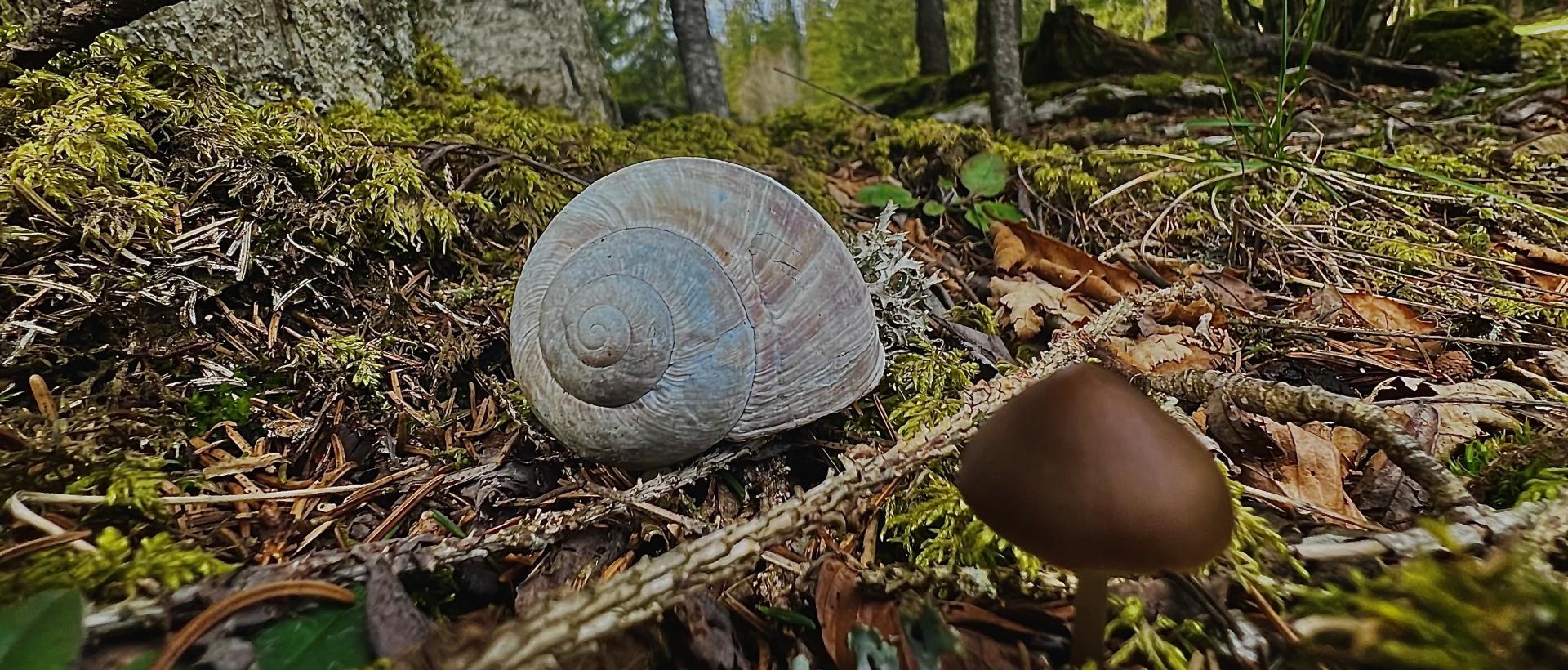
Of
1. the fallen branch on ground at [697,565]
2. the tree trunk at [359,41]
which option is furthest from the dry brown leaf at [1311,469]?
the tree trunk at [359,41]

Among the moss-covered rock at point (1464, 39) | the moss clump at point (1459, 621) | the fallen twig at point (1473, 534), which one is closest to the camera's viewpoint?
the moss clump at point (1459, 621)

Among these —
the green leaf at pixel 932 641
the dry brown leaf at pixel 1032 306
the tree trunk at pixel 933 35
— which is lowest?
the dry brown leaf at pixel 1032 306

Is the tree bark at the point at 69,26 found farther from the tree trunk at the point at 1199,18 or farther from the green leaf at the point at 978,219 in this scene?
the tree trunk at the point at 1199,18

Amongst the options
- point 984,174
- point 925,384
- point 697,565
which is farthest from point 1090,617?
point 984,174

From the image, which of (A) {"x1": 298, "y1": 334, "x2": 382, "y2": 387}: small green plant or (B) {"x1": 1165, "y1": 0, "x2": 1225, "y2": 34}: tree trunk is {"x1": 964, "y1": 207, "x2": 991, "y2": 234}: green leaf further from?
(B) {"x1": 1165, "y1": 0, "x2": 1225, "y2": 34}: tree trunk

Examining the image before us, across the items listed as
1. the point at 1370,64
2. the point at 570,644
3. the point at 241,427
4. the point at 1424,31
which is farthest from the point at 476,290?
the point at 1424,31

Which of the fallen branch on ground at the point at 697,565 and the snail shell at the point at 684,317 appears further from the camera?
the snail shell at the point at 684,317

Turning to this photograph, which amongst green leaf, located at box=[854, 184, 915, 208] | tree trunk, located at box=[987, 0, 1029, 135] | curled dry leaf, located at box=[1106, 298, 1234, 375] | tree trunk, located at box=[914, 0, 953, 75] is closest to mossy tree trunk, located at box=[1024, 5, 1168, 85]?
tree trunk, located at box=[987, 0, 1029, 135]

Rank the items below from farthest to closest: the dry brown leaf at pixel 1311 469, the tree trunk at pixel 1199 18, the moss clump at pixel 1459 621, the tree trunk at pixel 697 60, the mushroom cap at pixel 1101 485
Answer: the tree trunk at pixel 1199 18
the tree trunk at pixel 697 60
the dry brown leaf at pixel 1311 469
the mushroom cap at pixel 1101 485
the moss clump at pixel 1459 621
